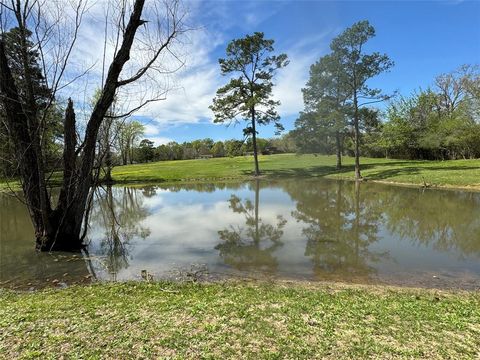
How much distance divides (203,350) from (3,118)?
7202mm

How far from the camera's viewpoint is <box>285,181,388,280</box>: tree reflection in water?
6.22 m

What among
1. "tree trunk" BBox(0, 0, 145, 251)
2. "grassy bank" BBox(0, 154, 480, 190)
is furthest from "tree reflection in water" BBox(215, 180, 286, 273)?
"grassy bank" BBox(0, 154, 480, 190)

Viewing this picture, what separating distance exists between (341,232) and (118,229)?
23.8 ft

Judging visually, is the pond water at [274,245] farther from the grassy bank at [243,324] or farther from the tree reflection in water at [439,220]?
the grassy bank at [243,324]

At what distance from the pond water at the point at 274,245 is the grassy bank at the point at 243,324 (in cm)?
122

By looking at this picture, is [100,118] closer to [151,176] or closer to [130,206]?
[130,206]

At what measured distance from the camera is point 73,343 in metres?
3.12

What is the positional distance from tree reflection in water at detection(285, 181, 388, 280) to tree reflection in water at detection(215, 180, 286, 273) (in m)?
0.87

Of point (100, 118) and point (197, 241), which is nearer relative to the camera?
point (100, 118)

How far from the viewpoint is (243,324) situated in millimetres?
3477

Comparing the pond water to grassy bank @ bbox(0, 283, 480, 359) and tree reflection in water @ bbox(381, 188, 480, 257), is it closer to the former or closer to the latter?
tree reflection in water @ bbox(381, 188, 480, 257)

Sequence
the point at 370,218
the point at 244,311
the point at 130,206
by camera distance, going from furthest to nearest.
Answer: the point at 130,206
the point at 370,218
the point at 244,311

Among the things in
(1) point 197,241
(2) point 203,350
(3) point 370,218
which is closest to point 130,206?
(1) point 197,241

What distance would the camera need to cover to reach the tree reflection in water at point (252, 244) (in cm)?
659
